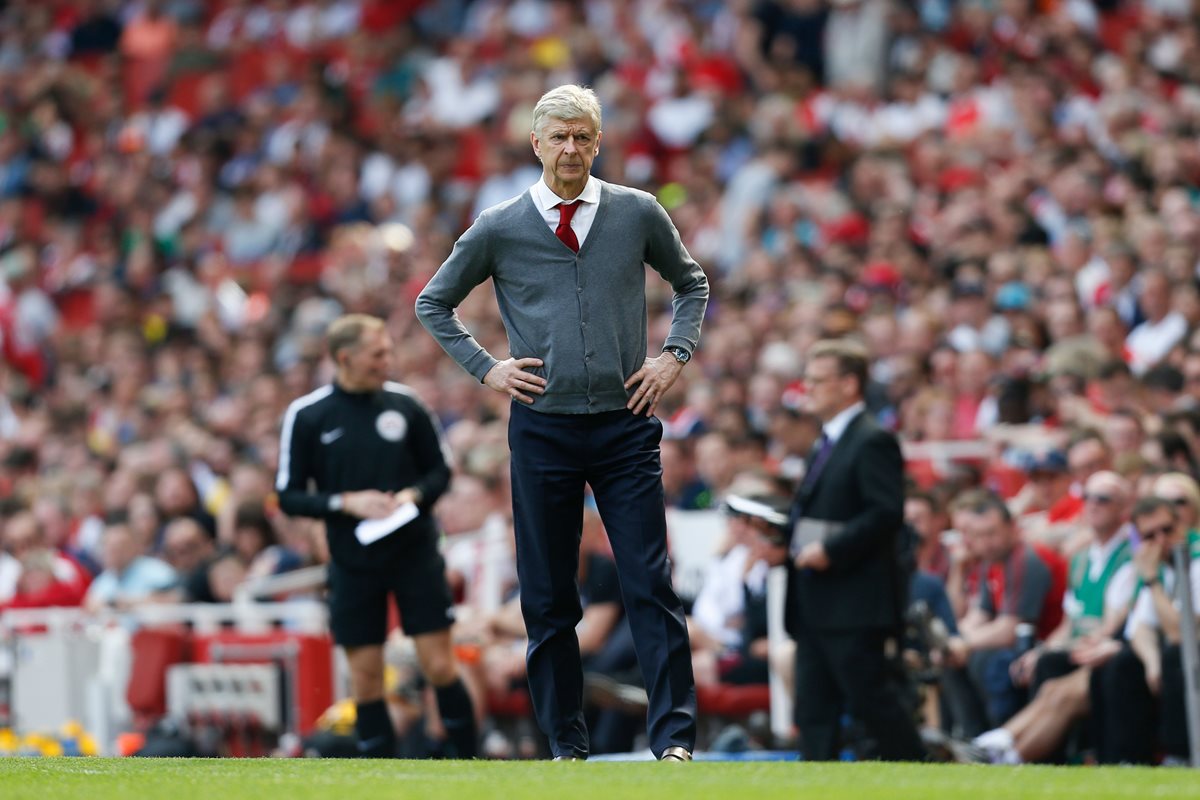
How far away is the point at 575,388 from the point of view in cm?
693

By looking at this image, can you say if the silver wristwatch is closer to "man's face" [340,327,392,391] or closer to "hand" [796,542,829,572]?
"hand" [796,542,829,572]

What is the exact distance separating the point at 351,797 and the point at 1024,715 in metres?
5.04

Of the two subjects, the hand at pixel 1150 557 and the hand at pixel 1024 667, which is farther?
the hand at pixel 1024 667

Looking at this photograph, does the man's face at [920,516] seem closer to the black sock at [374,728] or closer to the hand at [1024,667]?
the hand at [1024,667]

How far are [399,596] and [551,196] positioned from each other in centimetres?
281

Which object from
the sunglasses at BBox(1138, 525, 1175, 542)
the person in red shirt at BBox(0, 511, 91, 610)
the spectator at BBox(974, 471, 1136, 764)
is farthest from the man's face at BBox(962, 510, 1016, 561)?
the person in red shirt at BBox(0, 511, 91, 610)

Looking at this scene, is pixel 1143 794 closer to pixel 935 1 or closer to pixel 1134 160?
pixel 1134 160

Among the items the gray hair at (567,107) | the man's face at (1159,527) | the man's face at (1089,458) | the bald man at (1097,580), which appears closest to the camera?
the gray hair at (567,107)

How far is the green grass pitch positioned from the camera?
18.5ft

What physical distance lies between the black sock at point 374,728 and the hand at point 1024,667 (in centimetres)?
313

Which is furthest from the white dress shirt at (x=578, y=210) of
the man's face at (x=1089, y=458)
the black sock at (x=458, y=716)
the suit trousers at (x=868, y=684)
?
the man's face at (x=1089, y=458)

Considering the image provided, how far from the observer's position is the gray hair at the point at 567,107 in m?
6.84

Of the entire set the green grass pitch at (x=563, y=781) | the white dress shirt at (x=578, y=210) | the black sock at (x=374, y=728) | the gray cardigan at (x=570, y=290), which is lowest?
the black sock at (x=374, y=728)

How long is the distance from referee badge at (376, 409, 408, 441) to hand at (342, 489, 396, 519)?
0.34m
